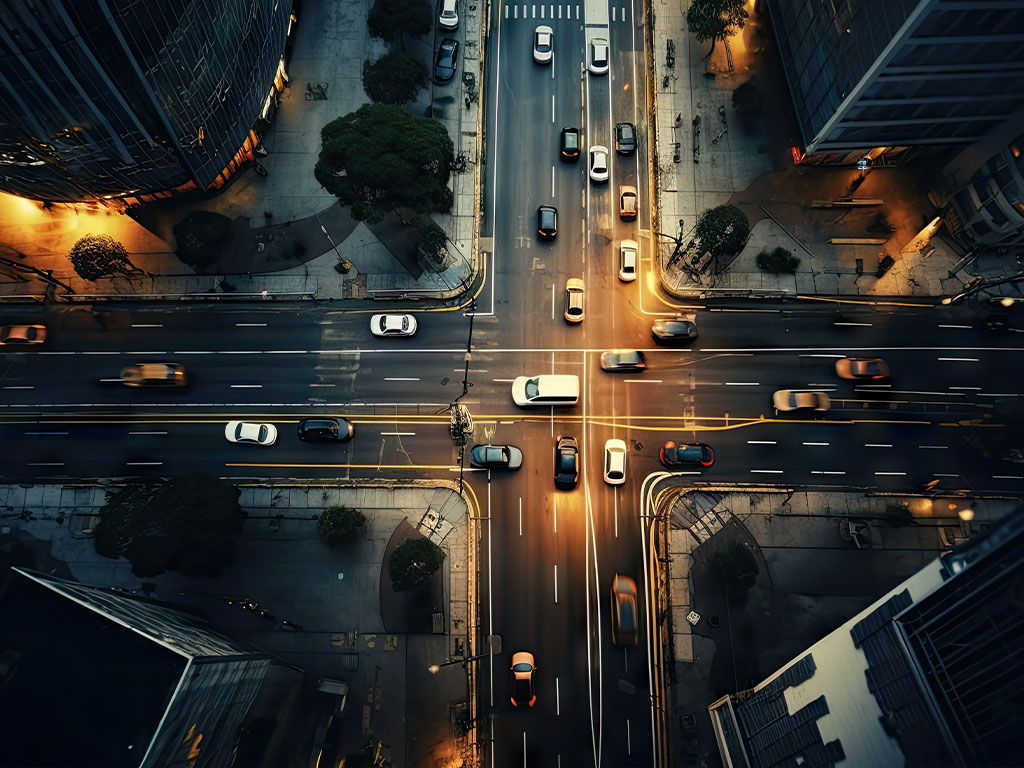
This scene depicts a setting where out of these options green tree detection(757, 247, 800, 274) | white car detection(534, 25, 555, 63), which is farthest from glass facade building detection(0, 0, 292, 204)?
green tree detection(757, 247, 800, 274)

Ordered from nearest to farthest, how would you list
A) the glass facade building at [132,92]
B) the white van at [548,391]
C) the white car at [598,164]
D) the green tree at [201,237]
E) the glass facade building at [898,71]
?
the glass facade building at [132,92]
the glass facade building at [898,71]
the white van at [548,391]
the green tree at [201,237]
the white car at [598,164]

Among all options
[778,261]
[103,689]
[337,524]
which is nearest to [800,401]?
[778,261]

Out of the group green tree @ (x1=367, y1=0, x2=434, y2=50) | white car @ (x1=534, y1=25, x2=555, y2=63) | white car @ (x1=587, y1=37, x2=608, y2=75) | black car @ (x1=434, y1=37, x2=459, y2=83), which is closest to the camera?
green tree @ (x1=367, y1=0, x2=434, y2=50)

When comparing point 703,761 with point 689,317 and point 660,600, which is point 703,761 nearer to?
point 660,600

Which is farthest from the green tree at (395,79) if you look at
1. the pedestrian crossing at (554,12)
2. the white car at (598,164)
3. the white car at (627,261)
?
the white car at (627,261)

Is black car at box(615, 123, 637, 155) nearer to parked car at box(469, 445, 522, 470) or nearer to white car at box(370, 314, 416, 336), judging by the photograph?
white car at box(370, 314, 416, 336)

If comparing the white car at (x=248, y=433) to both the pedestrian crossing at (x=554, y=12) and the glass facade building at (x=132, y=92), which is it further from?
the pedestrian crossing at (x=554, y=12)
